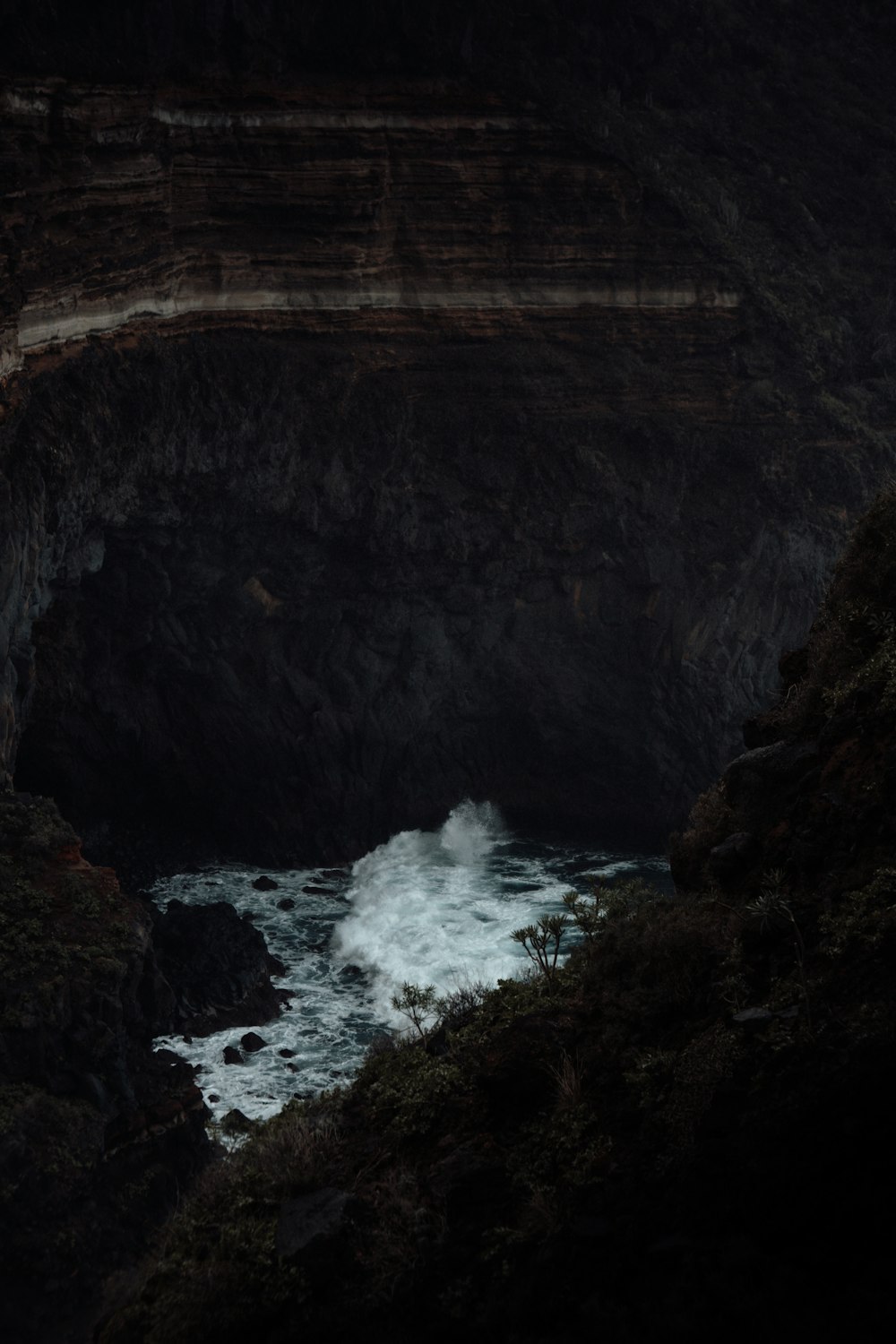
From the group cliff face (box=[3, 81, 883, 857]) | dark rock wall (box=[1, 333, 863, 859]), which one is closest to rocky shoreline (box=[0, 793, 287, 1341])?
cliff face (box=[3, 81, 883, 857])

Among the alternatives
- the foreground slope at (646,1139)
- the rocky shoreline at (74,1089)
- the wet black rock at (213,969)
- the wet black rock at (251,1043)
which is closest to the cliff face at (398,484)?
the wet black rock at (213,969)

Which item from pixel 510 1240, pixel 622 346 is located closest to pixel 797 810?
pixel 510 1240

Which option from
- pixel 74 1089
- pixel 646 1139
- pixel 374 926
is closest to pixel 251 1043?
pixel 74 1089

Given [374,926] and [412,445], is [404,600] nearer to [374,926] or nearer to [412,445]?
[412,445]

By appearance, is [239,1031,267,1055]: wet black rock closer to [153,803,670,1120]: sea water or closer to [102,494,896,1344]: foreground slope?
[153,803,670,1120]: sea water

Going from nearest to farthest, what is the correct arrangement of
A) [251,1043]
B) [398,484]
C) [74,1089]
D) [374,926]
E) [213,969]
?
[74,1089], [251,1043], [213,969], [374,926], [398,484]

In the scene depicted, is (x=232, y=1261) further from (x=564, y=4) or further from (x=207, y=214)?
(x=564, y=4)
